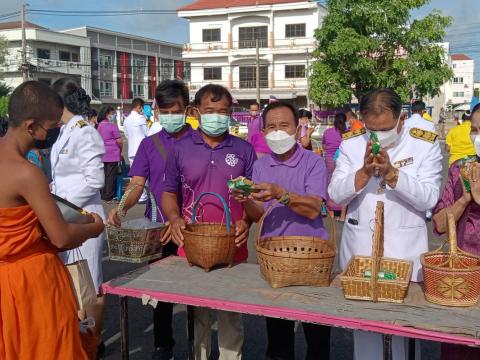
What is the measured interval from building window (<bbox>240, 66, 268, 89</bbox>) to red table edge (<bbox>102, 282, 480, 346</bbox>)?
1741 inches

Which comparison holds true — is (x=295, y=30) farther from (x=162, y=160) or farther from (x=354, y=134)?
(x=354, y=134)

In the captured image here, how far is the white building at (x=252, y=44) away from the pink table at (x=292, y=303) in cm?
4218

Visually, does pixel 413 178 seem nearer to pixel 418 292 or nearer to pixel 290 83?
pixel 418 292

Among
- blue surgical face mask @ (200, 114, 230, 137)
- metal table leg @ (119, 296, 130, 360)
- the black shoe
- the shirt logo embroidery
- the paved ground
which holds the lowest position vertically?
the paved ground

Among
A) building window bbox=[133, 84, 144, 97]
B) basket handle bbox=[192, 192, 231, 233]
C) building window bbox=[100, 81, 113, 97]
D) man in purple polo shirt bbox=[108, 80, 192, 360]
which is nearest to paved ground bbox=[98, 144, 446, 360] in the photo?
man in purple polo shirt bbox=[108, 80, 192, 360]

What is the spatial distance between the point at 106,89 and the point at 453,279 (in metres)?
60.8

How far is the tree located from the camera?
26141 mm

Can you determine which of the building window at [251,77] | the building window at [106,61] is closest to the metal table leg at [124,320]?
the building window at [251,77]

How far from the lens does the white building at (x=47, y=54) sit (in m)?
51.3

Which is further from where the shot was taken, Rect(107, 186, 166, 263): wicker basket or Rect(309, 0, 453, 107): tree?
Rect(309, 0, 453, 107): tree

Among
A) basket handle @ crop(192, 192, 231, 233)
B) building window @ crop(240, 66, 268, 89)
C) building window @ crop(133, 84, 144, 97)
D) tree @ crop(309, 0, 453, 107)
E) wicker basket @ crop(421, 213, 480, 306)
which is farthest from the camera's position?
building window @ crop(133, 84, 144, 97)

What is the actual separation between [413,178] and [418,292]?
61 centimetres

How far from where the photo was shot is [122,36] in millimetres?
62469

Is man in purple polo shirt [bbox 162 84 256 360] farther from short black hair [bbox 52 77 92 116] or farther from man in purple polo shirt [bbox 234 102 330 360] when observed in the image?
short black hair [bbox 52 77 92 116]
